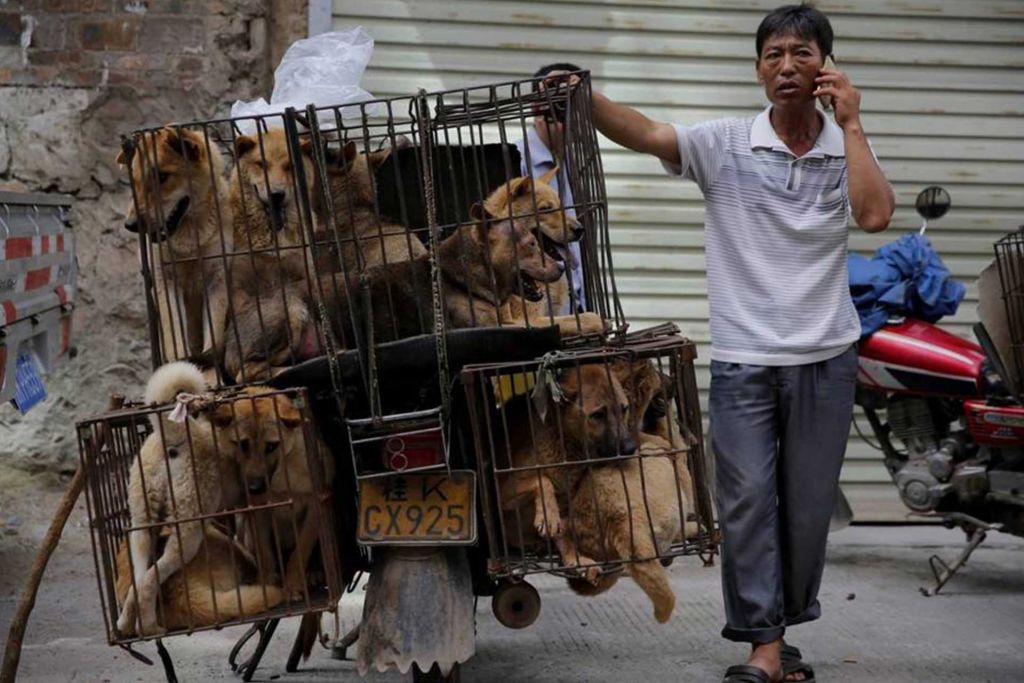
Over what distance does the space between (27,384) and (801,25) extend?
3339mm

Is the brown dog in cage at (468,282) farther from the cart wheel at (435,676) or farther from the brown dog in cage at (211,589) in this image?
the cart wheel at (435,676)

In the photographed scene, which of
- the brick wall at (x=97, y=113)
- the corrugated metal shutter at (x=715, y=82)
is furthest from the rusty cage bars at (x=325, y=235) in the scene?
the corrugated metal shutter at (x=715, y=82)

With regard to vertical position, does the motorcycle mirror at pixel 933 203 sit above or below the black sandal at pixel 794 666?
above

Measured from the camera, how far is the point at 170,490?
348 centimetres

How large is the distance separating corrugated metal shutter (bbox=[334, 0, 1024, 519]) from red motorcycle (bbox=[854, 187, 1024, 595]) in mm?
1498

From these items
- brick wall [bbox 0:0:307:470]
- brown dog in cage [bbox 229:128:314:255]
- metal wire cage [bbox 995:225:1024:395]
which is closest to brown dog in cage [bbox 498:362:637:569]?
brown dog in cage [bbox 229:128:314:255]

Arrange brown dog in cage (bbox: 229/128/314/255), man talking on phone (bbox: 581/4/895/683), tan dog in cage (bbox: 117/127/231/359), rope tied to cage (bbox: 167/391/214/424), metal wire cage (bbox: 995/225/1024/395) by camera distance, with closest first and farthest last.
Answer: rope tied to cage (bbox: 167/391/214/424) < tan dog in cage (bbox: 117/127/231/359) < brown dog in cage (bbox: 229/128/314/255) < man talking on phone (bbox: 581/4/895/683) < metal wire cage (bbox: 995/225/1024/395)

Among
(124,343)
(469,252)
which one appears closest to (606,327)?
(469,252)

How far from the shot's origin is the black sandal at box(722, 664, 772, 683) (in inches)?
170

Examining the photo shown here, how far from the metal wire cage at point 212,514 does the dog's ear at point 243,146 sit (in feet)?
2.95

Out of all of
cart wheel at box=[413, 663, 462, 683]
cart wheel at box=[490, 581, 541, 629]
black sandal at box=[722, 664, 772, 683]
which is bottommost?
black sandal at box=[722, 664, 772, 683]

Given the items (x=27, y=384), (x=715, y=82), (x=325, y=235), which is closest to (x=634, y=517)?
(x=325, y=235)

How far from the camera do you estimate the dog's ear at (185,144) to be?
3.93 m

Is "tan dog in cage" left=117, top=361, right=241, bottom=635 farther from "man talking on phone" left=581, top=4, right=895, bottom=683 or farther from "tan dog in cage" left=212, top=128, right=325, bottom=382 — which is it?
"man talking on phone" left=581, top=4, right=895, bottom=683
